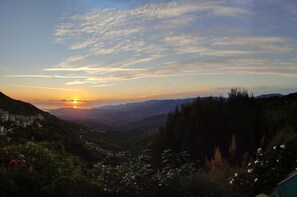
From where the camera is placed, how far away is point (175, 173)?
26.3 feet

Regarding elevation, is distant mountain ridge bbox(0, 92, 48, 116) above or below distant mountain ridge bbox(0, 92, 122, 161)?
above

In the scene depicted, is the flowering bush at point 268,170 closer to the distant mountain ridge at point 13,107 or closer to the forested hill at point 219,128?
the forested hill at point 219,128

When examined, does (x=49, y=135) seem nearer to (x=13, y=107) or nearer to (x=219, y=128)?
(x=13, y=107)

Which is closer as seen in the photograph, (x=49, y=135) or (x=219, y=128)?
(x=219, y=128)

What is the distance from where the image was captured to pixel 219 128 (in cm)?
1288

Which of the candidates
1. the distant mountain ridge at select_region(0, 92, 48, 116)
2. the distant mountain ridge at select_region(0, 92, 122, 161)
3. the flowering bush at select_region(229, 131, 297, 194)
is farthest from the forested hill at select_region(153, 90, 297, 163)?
the distant mountain ridge at select_region(0, 92, 48, 116)

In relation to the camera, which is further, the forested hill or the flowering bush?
the forested hill

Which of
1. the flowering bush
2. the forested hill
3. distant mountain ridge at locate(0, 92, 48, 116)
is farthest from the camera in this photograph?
distant mountain ridge at locate(0, 92, 48, 116)

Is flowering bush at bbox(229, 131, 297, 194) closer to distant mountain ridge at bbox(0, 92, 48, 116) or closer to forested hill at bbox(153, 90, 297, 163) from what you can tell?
forested hill at bbox(153, 90, 297, 163)

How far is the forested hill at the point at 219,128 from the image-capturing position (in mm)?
12219

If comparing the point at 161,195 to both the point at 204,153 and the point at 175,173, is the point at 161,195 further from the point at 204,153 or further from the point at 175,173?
the point at 204,153

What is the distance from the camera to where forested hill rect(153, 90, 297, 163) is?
40.1 ft

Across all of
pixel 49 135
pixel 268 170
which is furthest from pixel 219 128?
pixel 49 135

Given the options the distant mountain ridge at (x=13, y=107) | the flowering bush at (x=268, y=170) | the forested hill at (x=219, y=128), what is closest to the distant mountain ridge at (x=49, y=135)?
the distant mountain ridge at (x=13, y=107)
